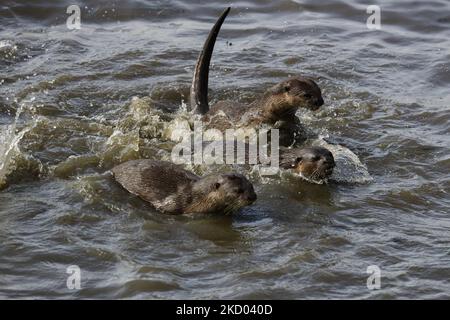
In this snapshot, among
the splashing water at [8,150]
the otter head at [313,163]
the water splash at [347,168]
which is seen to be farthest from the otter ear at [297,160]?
the splashing water at [8,150]

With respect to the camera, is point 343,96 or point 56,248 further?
point 343,96

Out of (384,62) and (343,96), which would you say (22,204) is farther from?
(384,62)

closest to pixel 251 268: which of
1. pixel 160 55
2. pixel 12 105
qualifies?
pixel 12 105

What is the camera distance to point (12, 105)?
25.8 ft

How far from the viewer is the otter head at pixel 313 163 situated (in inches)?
258

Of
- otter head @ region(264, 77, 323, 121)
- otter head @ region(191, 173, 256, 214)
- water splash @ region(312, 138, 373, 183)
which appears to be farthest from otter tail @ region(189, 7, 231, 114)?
otter head @ region(191, 173, 256, 214)

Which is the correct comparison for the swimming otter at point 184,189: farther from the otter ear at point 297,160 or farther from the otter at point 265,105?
the otter at point 265,105

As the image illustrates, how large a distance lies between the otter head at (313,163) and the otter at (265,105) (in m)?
0.67

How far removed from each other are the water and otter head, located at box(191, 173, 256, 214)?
0.11 m

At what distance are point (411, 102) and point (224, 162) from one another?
2240 mm

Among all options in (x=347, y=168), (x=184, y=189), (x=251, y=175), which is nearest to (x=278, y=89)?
(x=347, y=168)

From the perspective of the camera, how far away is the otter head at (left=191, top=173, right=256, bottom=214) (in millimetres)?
5902

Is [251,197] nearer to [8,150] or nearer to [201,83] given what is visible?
[8,150]

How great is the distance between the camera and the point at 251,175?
261 inches
